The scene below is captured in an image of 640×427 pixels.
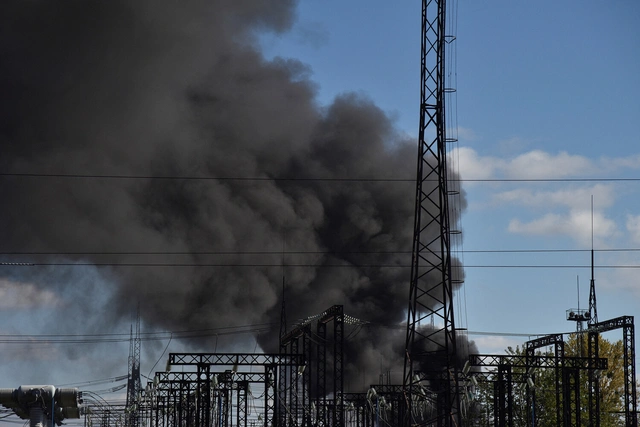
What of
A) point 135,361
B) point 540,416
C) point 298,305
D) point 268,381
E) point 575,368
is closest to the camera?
point 575,368

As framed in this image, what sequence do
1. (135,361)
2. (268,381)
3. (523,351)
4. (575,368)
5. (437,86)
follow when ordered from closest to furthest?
1. (437,86)
2. (575,368)
3. (268,381)
4. (523,351)
5. (135,361)

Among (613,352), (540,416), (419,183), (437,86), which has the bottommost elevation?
(540,416)

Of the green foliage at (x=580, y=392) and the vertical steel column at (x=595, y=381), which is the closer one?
the vertical steel column at (x=595, y=381)

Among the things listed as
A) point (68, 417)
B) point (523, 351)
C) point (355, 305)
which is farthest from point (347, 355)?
point (68, 417)

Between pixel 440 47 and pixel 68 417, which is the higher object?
pixel 440 47

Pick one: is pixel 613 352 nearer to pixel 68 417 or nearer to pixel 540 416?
pixel 540 416

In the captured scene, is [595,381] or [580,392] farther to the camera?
[580,392]

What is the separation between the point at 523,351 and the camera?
71.8 m

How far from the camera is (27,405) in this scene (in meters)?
37.1

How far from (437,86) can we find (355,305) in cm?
4852

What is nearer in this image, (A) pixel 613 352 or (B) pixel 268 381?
(B) pixel 268 381

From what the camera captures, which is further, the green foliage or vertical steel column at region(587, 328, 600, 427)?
the green foliage

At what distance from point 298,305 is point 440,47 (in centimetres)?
4706

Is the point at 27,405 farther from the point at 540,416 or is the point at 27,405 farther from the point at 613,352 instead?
the point at 613,352
